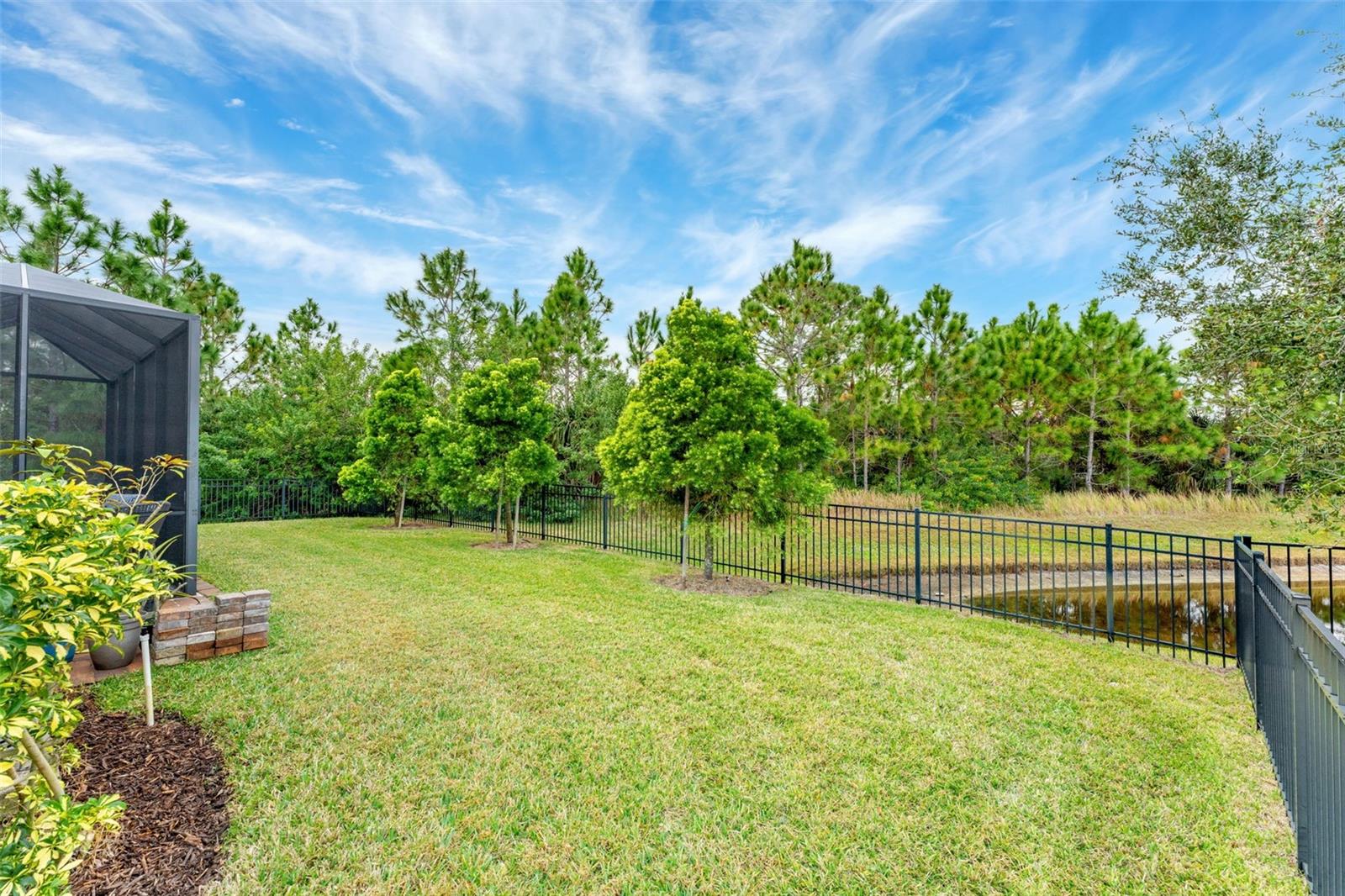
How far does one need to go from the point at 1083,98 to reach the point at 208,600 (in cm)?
1029

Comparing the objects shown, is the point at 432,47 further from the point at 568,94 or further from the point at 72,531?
the point at 72,531

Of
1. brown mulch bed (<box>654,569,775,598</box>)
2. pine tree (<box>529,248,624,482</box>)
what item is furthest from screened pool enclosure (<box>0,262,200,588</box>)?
pine tree (<box>529,248,624,482</box>)

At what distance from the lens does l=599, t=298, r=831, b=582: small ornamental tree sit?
6.59m

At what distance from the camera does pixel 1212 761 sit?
9.78 feet

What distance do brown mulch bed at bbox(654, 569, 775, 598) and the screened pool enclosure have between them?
489 cm

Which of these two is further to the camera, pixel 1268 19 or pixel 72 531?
pixel 1268 19

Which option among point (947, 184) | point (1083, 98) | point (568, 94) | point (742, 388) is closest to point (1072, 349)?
point (947, 184)

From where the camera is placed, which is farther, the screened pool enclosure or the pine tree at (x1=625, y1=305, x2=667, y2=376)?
the pine tree at (x1=625, y1=305, x2=667, y2=376)

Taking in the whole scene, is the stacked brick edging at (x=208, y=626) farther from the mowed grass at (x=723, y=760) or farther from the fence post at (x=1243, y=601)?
the fence post at (x=1243, y=601)

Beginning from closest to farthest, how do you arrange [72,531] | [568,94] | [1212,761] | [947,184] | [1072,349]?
[72,531] → [1212,761] → [568,94] → [947,184] → [1072,349]

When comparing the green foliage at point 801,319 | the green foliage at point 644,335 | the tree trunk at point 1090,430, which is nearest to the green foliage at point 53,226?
the green foliage at point 644,335

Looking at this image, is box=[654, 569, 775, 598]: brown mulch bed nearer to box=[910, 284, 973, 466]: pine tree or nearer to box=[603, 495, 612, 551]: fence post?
box=[603, 495, 612, 551]: fence post

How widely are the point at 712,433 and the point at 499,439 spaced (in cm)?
462

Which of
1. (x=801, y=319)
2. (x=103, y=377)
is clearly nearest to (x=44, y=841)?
(x=103, y=377)
